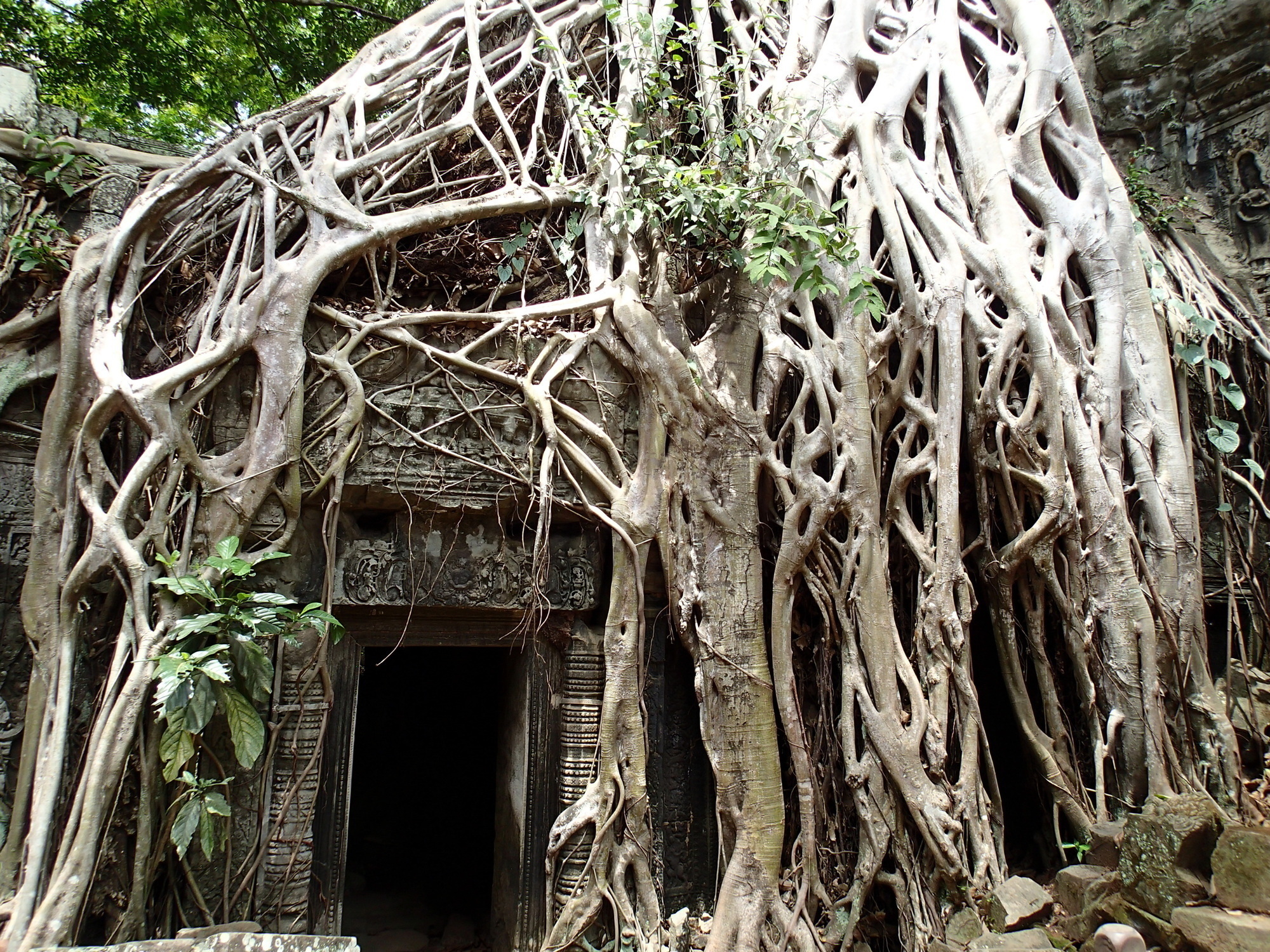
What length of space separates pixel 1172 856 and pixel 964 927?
71 cm

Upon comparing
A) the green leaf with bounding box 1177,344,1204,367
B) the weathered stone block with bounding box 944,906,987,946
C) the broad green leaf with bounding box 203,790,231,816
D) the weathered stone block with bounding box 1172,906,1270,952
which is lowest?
the weathered stone block with bounding box 944,906,987,946

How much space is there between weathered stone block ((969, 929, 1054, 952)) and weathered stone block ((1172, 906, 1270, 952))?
0.40m

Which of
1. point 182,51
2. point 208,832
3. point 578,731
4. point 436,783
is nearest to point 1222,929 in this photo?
point 578,731

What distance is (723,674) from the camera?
305cm

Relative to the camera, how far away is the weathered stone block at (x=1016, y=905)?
8.61 feet

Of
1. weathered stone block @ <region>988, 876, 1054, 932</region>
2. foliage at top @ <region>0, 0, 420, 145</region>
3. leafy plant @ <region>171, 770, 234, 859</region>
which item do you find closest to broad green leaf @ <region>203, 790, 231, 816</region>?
leafy plant @ <region>171, 770, 234, 859</region>

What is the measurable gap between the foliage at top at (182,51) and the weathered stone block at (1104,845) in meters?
6.76

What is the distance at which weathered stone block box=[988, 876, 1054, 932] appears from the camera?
103 inches

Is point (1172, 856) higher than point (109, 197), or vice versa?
point (109, 197)

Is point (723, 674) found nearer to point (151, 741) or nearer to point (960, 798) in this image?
point (960, 798)

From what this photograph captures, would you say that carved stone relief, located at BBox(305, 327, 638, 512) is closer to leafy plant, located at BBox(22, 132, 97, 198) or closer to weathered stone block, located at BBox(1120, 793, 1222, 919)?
leafy plant, located at BBox(22, 132, 97, 198)

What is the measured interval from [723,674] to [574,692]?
61cm

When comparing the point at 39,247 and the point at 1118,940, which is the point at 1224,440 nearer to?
the point at 1118,940

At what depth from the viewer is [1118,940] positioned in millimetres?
2217
